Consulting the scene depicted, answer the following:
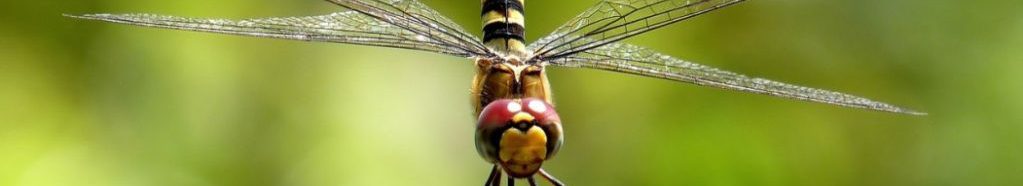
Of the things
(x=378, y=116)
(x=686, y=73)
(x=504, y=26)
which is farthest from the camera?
(x=378, y=116)

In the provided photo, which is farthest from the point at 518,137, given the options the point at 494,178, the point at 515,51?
the point at 515,51

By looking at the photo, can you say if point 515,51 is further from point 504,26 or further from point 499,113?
point 499,113

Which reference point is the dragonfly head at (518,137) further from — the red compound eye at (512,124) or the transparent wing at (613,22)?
the transparent wing at (613,22)

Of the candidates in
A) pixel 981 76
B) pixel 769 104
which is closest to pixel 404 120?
pixel 769 104

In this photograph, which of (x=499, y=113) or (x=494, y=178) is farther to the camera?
(x=494, y=178)

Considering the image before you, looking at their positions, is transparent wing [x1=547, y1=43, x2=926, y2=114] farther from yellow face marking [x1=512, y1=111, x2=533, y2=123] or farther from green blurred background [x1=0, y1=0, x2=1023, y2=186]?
green blurred background [x1=0, y1=0, x2=1023, y2=186]

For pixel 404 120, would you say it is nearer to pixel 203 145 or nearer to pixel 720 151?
pixel 203 145

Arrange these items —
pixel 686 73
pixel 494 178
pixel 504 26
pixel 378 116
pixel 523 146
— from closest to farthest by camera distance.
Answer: pixel 523 146
pixel 494 178
pixel 686 73
pixel 504 26
pixel 378 116
